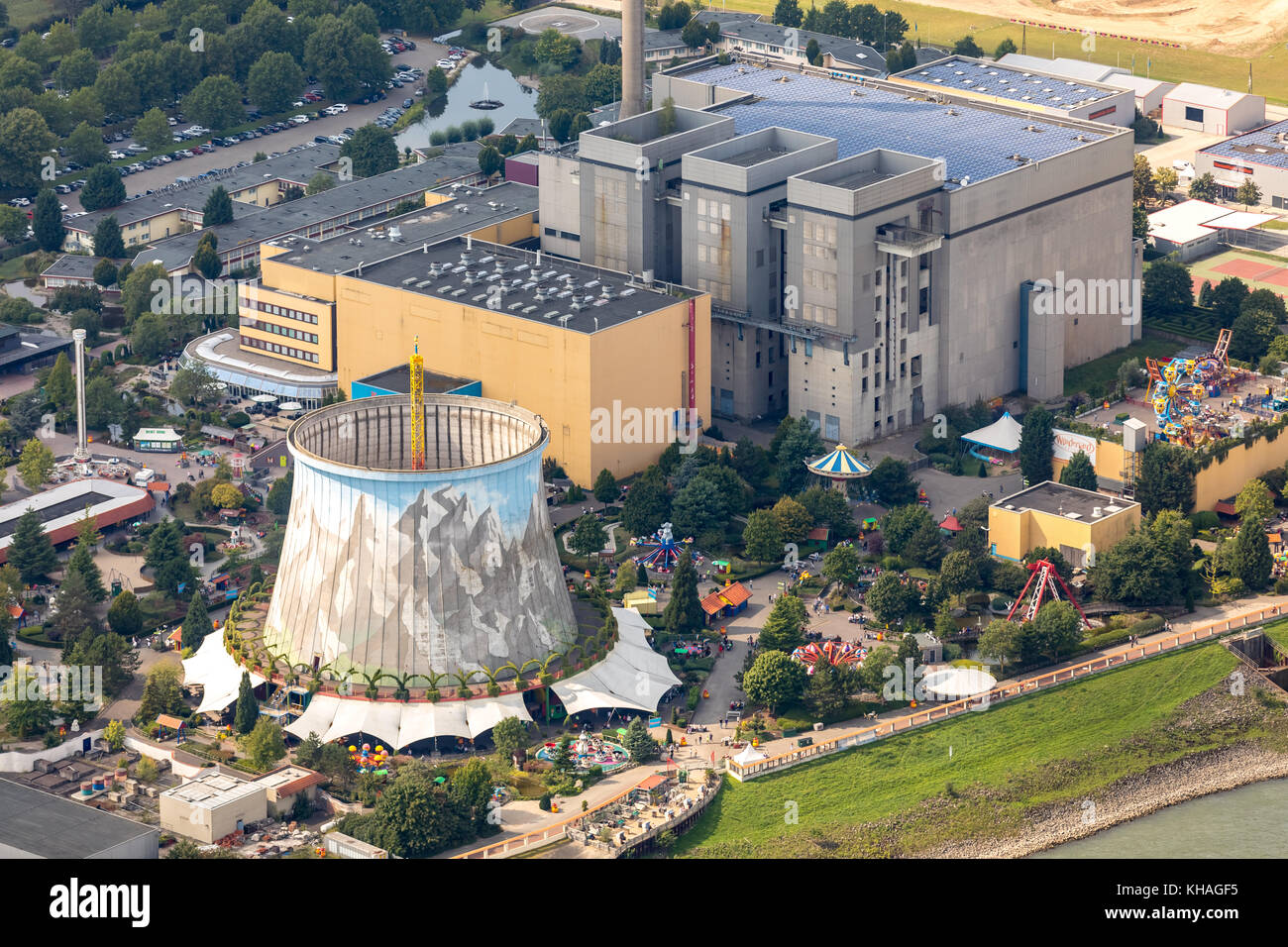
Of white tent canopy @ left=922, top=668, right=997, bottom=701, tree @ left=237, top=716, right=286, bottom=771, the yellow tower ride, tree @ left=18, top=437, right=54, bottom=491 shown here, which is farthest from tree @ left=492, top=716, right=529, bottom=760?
tree @ left=18, top=437, right=54, bottom=491

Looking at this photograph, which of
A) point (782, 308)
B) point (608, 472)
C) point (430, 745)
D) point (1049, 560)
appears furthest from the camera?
point (782, 308)

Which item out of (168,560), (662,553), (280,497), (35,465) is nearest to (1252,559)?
(662,553)

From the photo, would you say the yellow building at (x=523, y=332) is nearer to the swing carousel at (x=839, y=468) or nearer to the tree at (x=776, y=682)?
the swing carousel at (x=839, y=468)

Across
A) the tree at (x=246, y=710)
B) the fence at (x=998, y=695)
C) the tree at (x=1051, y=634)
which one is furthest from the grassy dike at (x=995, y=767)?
the tree at (x=246, y=710)

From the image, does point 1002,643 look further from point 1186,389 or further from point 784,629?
point 1186,389

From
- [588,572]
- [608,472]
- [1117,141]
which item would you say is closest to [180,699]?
[588,572]

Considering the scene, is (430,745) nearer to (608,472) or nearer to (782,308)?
(608,472)

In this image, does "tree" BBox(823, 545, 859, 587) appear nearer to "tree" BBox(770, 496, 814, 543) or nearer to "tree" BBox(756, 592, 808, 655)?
"tree" BBox(770, 496, 814, 543)
